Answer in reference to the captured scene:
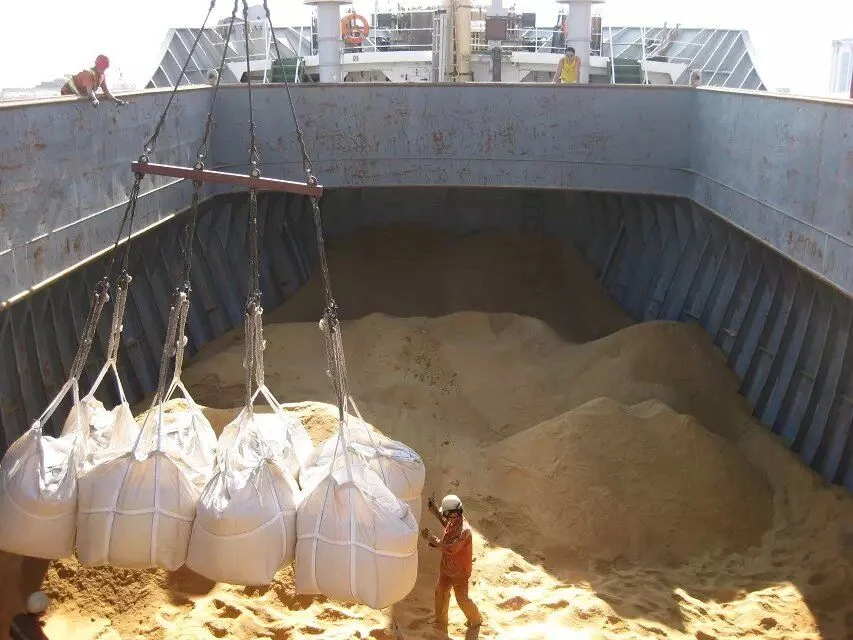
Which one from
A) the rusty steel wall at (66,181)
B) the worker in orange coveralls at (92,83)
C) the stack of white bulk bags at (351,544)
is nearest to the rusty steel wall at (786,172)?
the stack of white bulk bags at (351,544)

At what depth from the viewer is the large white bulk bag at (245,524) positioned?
5160 millimetres

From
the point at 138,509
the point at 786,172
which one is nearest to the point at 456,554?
the point at 138,509

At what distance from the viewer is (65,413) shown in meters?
8.20

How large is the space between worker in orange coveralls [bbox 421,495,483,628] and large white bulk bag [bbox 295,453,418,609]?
3.39ft

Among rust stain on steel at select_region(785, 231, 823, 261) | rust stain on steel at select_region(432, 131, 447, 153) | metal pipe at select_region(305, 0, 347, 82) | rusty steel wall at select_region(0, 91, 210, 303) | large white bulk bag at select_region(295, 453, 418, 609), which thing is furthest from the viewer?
metal pipe at select_region(305, 0, 347, 82)

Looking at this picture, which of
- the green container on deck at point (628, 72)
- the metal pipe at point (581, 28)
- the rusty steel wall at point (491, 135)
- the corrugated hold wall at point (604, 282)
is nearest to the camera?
the corrugated hold wall at point (604, 282)

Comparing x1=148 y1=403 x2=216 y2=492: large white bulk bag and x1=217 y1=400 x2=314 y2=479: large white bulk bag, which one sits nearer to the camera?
x1=148 y1=403 x2=216 y2=492: large white bulk bag

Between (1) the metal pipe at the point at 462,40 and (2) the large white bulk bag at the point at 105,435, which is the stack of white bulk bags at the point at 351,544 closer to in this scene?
(2) the large white bulk bag at the point at 105,435

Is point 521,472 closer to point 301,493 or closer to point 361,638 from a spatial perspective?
point 361,638

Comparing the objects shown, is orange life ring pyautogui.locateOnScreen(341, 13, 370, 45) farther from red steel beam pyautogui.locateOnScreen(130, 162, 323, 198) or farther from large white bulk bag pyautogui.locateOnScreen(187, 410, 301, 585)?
large white bulk bag pyautogui.locateOnScreen(187, 410, 301, 585)

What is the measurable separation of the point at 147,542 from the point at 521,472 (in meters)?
3.86

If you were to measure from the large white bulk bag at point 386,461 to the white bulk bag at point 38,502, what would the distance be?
138 centimetres

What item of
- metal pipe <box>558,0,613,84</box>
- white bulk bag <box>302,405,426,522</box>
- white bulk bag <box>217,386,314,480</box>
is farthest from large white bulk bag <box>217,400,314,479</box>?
metal pipe <box>558,0,613,84</box>

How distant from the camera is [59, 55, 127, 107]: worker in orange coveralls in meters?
8.15
